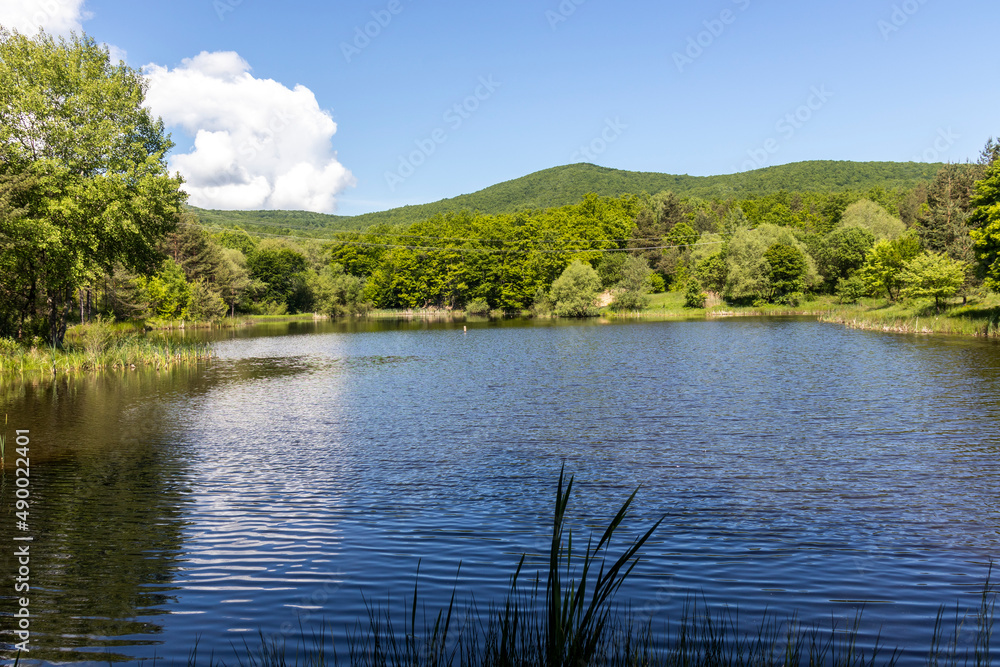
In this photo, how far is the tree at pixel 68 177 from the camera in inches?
1262

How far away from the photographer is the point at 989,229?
42.1 metres

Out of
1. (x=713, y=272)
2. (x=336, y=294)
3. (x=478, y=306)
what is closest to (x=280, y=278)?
(x=336, y=294)

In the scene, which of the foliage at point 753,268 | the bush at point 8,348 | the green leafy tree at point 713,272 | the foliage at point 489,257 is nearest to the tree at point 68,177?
the bush at point 8,348

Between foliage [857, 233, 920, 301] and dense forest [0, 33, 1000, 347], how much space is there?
0.26 meters

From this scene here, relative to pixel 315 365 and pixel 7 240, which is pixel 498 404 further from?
pixel 7 240

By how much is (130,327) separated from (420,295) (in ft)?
220

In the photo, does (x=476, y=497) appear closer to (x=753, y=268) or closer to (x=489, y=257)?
(x=753, y=268)

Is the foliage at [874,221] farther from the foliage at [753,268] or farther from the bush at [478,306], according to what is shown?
the bush at [478,306]

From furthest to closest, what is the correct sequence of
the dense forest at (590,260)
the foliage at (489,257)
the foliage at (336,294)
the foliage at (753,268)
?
the foliage at (336,294)
the foliage at (489,257)
the foliage at (753,268)
the dense forest at (590,260)

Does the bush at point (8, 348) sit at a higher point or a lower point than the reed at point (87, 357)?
higher

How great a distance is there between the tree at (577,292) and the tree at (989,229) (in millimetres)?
57954

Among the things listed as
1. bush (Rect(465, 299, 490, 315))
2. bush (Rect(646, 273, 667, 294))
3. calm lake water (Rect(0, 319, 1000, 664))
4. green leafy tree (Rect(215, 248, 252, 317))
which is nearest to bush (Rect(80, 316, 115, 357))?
calm lake water (Rect(0, 319, 1000, 664))

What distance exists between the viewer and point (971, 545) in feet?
31.0

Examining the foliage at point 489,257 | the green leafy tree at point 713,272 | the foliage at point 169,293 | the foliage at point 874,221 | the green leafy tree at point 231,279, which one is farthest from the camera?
the foliage at point 489,257
